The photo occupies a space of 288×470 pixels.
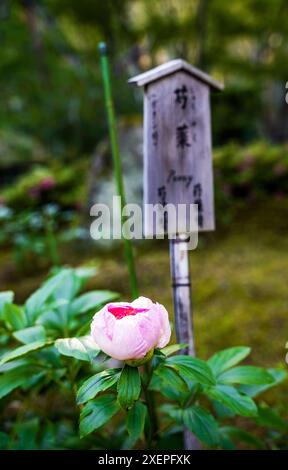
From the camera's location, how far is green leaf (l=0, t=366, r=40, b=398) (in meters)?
1.13

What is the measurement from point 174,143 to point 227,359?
0.64 meters

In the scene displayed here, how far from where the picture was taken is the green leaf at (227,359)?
48.0 inches

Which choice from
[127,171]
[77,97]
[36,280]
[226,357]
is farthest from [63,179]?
[226,357]

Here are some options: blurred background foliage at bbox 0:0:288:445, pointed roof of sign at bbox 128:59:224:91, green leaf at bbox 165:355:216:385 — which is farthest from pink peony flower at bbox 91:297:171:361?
blurred background foliage at bbox 0:0:288:445

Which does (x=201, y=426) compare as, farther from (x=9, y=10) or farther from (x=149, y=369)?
(x=9, y=10)

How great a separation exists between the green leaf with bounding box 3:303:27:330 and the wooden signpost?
43 cm

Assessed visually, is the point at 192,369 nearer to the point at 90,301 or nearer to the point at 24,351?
the point at 24,351

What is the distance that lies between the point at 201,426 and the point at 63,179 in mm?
4150

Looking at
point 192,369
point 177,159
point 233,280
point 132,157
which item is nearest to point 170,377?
point 192,369

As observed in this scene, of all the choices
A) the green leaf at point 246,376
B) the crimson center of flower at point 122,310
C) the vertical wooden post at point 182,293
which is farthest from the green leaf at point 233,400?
the crimson center of flower at point 122,310

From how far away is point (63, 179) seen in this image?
4.96 meters

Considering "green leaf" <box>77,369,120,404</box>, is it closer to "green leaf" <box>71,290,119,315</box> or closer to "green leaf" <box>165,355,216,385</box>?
"green leaf" <box>165,355,216,385</box>

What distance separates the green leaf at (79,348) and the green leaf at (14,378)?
0.20 meters

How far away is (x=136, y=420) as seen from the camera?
3.22 feet
